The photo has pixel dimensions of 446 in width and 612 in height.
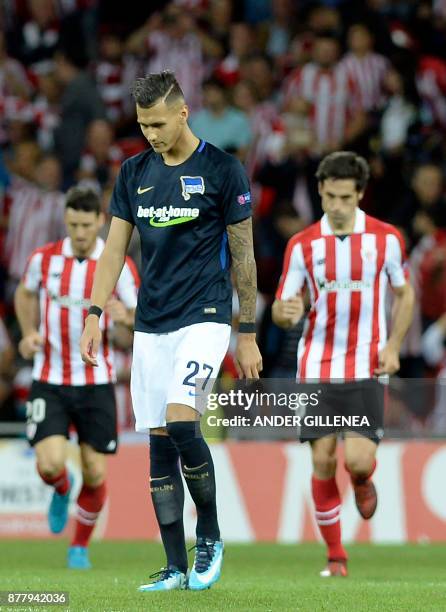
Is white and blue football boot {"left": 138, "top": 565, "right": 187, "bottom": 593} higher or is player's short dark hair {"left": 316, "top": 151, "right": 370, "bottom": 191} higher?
player's short dark hair {"left": 316, "top": 151, "right": 370, "bottom": 191}

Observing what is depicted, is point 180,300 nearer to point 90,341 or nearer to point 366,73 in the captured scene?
point 90,341

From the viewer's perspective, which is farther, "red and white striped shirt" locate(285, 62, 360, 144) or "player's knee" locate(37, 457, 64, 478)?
"red and white striped shirt" locate(285, 62, 360, 144)

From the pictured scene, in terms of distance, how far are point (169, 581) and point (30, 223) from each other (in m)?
8.35

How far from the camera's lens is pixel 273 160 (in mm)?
14086

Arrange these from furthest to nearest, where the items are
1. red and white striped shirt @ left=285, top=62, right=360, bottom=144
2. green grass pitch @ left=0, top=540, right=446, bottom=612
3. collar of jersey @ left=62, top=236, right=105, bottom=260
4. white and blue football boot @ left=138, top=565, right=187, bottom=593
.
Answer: red and white striped shirt @ left=285, top=62, right=360, bottom=144 < collar of jersey @ left=62, top=236, right=105, bottom=260 < white and blue football boot @ left=138, top=565, right=187, bottom=593 < green grass pitch @ left=0, top=540, right=446, bottom=612

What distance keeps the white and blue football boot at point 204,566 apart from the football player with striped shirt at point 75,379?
9.35 ft

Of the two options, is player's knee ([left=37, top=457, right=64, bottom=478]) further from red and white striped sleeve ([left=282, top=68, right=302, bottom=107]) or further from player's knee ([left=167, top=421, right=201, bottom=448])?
red and white striped sleeve ([left=282, top=68, right=302, bottom=107])

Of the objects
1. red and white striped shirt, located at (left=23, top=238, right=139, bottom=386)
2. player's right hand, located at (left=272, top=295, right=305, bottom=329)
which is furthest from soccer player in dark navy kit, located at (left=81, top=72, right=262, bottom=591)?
red and white striped shirt, located at (left=23, top=238, right=139, bottom=386)

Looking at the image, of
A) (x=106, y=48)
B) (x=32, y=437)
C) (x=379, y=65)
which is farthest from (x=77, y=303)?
(x=106, y=48)

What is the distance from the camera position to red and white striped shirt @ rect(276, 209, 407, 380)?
8.39 m

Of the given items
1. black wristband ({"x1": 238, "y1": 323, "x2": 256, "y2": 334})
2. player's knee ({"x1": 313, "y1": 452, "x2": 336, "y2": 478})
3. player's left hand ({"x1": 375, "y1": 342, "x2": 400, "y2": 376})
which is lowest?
player's knee ({"x1": 313, "y1": 452, "x2": 336, "y2": 478})

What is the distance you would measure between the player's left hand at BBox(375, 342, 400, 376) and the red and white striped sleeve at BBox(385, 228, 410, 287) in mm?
423

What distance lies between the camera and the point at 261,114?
14758 mm

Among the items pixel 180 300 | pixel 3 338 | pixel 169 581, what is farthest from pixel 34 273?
pixel 3 338
